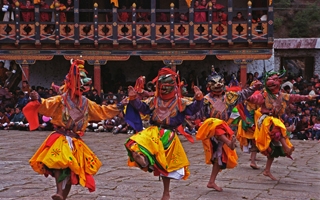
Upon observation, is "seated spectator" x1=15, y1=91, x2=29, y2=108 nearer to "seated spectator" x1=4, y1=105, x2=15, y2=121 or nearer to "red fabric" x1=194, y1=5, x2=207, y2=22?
"seated spectator" x1=4, y1=105, x2=15, y2=121

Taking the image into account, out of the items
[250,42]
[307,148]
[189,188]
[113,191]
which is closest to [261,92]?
[189,188]

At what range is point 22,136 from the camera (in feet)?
49.2

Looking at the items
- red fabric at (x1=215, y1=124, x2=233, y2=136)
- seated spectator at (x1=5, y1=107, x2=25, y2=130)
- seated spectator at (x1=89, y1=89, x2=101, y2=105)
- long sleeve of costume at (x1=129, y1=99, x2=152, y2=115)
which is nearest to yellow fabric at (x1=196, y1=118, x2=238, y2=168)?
red fabric at (x1=215, y1=124, x2=233, y2=136)

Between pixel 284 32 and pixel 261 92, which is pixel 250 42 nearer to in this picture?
pixel 261 92

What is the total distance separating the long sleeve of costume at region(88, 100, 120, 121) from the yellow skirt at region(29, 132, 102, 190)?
1.18 feet

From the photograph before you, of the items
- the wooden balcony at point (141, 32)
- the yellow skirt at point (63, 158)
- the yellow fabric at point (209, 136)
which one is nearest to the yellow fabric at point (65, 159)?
the yellow skirt at point (63, 158)

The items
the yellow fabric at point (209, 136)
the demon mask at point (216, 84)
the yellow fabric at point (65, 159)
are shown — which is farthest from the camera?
the demon mask at point (216, 84)

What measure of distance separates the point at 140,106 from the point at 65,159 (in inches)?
46.8

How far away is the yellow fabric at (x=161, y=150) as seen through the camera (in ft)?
19.4

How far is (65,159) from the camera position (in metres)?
5.57

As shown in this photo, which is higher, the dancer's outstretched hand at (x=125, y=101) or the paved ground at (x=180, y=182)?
the dancer's outstretched hand at (x=125, y=101)

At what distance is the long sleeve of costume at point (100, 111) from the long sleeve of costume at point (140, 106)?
0.70 feet

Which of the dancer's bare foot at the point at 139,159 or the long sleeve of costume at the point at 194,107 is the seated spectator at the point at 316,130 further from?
the dancer's bare foot at the point at 139,159

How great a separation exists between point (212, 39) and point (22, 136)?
7695 millimetres
